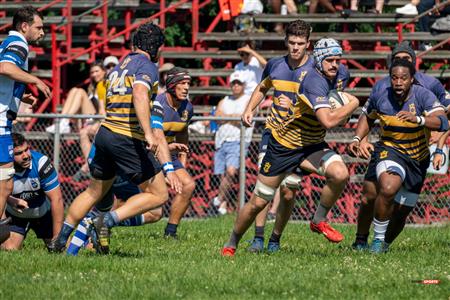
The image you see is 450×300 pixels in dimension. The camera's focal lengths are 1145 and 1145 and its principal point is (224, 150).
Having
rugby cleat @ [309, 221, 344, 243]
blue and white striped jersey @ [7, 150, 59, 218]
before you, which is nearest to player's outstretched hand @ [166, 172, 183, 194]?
rugby cleat @ [309, 221, 344, 243]

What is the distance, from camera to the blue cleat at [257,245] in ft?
38.5

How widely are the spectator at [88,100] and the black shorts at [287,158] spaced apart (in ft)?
24.1

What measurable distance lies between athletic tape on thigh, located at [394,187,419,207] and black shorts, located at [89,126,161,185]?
2744 millimetres

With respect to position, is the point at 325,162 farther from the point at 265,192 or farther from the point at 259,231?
the point at 259,231

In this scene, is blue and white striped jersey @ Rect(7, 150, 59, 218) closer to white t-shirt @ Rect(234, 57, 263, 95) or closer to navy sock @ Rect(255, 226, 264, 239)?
navy sock @ Rect(255, 226, 264, 239)

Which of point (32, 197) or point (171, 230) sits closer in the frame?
point (32, 197)

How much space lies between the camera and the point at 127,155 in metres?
10.5

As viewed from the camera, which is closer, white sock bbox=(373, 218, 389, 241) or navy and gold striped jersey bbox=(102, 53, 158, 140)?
navy and gold striped jersey bbox=(102, 53, 158, 140)

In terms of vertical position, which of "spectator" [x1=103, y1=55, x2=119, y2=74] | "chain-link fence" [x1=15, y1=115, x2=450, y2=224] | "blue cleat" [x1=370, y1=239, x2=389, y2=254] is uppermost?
"blue cleat" [x1=370, y1=239, x2=389, y2=254]

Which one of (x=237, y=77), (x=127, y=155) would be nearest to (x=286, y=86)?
(x=127, y=155)

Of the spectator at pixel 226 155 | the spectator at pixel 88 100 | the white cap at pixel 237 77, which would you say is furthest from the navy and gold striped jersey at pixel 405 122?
the spectator at pixel 88 100

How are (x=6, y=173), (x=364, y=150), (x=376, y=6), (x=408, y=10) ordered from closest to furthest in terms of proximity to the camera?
(x=6, y=173) → (x=364, y=150) → (x=408, y=10) → (x=376, y=6)

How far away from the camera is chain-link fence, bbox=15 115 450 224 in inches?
643

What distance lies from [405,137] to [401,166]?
309 millimetres
